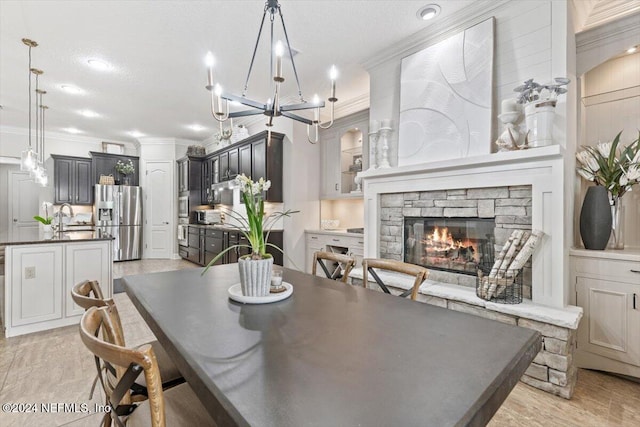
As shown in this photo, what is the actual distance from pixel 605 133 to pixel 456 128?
129cm

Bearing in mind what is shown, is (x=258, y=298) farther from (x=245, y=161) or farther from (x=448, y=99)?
(x=245, y=161)

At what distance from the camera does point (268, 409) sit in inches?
25.5

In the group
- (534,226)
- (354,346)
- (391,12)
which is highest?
(391,12)

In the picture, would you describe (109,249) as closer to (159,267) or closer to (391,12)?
(159,267)

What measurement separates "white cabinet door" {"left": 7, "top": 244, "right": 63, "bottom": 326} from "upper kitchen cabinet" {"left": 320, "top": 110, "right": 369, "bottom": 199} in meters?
3.59

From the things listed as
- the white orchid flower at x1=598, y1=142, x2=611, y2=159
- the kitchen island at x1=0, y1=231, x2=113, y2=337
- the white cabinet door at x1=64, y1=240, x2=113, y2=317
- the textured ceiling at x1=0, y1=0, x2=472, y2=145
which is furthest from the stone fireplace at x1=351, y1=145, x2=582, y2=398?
the kitchen island at x1=0, y1=231, x2=113, y2=337

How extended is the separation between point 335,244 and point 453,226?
189 cm

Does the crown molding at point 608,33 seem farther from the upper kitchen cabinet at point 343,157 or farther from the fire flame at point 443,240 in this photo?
the upper kitchen cabinet at point 343,157

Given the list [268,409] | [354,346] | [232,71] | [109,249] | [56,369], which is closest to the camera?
[268,409]

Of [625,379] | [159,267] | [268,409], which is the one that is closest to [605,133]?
[625,379]

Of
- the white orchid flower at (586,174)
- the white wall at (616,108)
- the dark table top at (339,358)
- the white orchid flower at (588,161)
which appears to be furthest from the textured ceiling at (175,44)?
the dark table top at (339,358)

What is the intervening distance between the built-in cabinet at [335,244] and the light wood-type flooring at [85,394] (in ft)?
7.32

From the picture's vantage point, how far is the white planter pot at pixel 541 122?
2.16 meters

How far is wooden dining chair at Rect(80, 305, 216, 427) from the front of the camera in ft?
2.32
